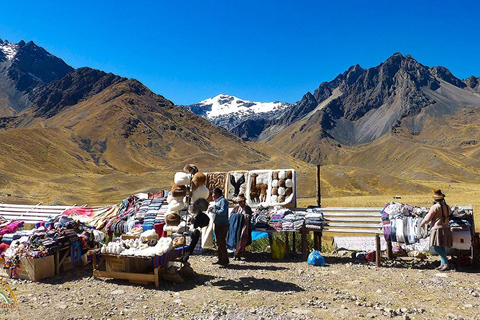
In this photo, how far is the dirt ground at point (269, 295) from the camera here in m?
6.05

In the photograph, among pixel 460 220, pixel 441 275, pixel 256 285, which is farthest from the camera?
pixel 460 220

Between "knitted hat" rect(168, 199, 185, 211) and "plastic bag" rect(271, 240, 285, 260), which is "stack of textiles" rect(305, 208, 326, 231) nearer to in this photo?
"plastic bag" rect(271, 240, 285, 260)

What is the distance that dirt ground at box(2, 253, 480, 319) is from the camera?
6.05 meters

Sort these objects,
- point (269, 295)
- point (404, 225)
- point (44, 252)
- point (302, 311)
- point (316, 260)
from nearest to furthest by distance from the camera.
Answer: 1. point (302, 311)
2. point (269, 295)
3. point (44, 252)
4. point (404, 225)
5. point (316, 260)

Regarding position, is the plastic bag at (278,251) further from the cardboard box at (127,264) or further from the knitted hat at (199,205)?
the cardboard box at (127,264)

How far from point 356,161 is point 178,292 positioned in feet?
451

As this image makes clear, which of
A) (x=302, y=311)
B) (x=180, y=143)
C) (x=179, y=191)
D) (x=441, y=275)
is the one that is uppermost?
(x=180, y=143)

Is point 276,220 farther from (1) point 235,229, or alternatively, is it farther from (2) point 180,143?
(2) point 180,143

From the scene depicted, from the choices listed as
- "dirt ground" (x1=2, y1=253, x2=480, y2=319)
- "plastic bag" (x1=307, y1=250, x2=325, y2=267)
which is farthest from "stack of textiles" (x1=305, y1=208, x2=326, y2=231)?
"dirt ground" (x1=2, y1=253, x2=480, y2=319)

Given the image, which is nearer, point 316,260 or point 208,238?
point 316,260

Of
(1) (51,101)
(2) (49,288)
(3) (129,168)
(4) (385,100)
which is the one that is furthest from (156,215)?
(4) (385,100)

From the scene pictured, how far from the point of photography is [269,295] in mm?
6918

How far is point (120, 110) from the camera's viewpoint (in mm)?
117062

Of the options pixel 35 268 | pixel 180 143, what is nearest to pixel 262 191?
pixel 35 268
